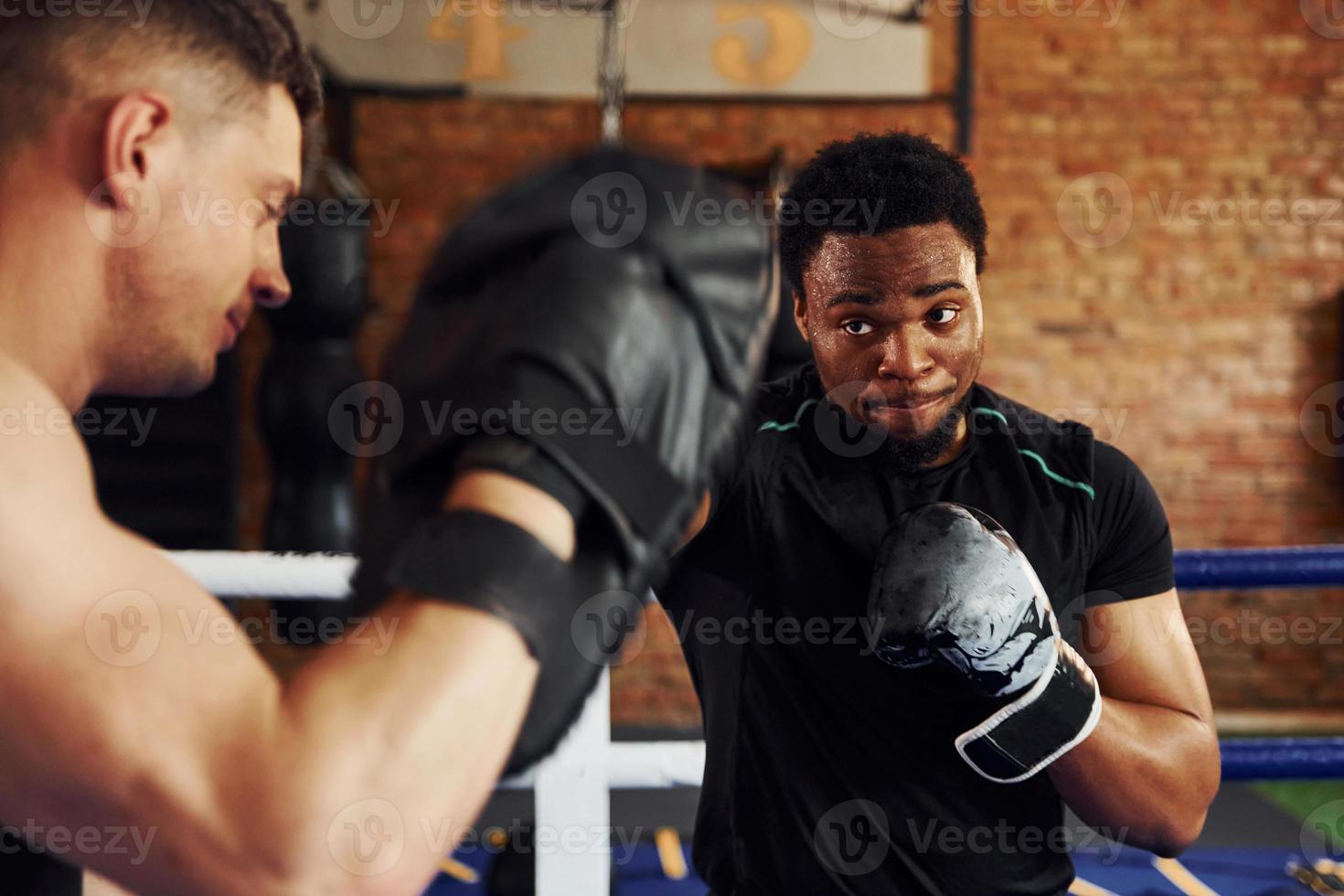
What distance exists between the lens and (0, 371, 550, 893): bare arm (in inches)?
20.8

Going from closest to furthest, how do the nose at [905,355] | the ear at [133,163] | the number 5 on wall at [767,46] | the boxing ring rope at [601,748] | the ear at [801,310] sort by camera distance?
the ear at [133,163]
the nose at [905,355]
the ear at [801,310]
the boxing ring rope at [601,748]
the number 5 on wall at [767,46]

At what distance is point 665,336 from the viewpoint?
599mm

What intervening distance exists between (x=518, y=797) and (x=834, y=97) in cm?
319

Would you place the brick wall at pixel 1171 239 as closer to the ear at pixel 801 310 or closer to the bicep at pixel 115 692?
the ear at pixel 801 310

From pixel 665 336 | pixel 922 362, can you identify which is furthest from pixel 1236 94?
pixel 665 336

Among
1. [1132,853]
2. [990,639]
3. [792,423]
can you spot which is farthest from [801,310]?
[1132,853]

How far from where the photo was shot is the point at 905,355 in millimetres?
1192

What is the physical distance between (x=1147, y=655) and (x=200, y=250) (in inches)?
44.0

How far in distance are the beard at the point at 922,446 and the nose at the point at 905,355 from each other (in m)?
0.08

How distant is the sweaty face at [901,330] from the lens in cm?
120

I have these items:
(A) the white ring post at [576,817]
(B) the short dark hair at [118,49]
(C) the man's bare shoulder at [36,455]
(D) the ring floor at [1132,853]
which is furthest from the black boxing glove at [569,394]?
(D) the ring floor at [1132,853]

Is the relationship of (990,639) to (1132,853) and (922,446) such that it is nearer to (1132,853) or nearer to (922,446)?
(922,446)

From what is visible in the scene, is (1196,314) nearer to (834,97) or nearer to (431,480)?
(834,97)

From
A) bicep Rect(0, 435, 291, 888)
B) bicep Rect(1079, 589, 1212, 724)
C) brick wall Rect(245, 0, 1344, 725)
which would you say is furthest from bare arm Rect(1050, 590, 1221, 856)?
brick wall Rect(245, 0, 1344, 725)
